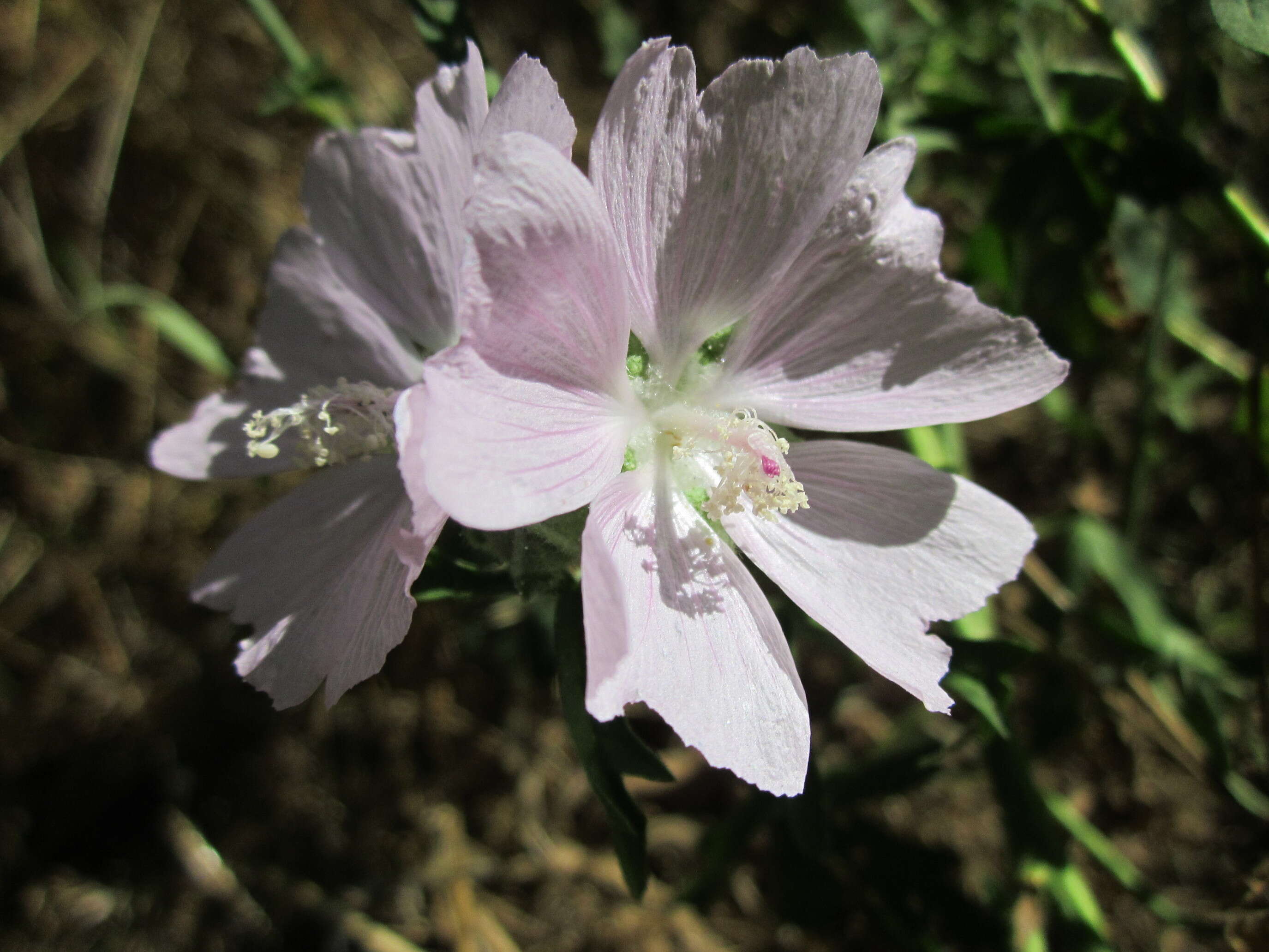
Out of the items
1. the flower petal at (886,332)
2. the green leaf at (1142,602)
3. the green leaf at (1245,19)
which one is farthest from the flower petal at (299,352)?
the green leaf at (1142,602)

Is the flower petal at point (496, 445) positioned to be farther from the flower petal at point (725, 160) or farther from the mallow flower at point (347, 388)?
the flower petal at point (725, 160)

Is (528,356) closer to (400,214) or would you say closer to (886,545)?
(400,214)

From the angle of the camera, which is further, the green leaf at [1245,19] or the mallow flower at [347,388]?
the green leaf at [1245,19]

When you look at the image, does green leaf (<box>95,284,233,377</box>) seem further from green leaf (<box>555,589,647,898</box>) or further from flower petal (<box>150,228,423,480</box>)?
green leaf (<box>555,589,647,898</box>)

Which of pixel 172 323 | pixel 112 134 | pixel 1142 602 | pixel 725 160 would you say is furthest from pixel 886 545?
pixel 112 134


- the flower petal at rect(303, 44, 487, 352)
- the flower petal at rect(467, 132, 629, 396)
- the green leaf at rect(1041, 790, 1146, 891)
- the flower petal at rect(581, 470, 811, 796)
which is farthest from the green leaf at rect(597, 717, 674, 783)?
the green leaf at rect(1041, 790, 1146, 891)

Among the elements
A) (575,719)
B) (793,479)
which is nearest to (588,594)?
(575,719)

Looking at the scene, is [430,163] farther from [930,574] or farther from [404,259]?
[930,574]

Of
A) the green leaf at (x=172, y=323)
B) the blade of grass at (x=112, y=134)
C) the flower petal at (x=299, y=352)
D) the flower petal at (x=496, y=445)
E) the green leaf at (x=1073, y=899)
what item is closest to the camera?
the flower petal at (x=496, y=445)
